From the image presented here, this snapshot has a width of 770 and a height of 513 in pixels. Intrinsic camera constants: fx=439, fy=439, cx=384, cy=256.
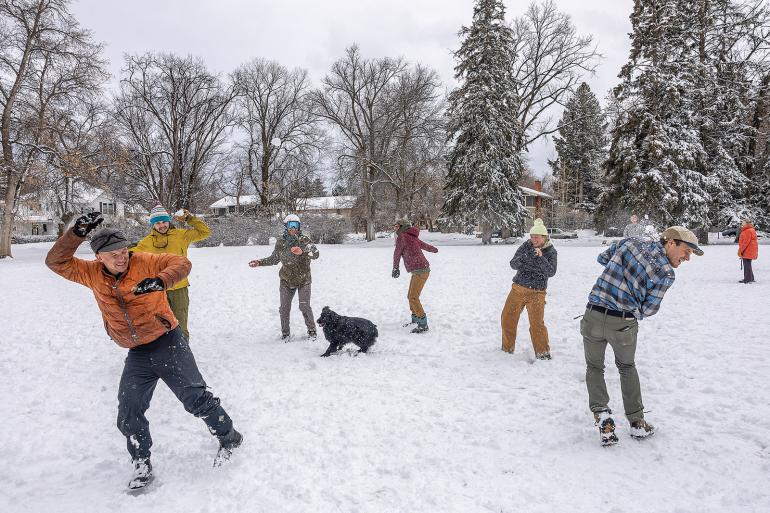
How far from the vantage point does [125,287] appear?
297 centimetres

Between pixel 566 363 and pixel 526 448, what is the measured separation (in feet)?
A: 7.84

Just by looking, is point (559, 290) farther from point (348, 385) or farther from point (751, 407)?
point (348, 385)

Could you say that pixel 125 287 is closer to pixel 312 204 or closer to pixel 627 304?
pixel 627 304

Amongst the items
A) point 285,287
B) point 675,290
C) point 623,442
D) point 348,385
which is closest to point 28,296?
point 285,287

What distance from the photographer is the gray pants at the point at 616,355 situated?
3502mm

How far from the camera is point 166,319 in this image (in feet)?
10.3

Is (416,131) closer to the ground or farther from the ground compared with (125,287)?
farther from the ground

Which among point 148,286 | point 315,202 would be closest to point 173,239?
A: point 148,286

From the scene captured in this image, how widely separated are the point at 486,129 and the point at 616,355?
24686mm

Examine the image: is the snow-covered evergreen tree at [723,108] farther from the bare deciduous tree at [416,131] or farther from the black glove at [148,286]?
the black glove at [148,286]

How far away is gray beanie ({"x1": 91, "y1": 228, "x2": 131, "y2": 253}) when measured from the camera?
Answer: 2.79m

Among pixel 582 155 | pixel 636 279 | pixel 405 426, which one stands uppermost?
pixel 582 155

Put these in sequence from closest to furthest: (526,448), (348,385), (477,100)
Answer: (526,448) < (348,385) < (477,100)

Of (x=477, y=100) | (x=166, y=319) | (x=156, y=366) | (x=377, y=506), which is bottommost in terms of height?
(x=377, y=506)
